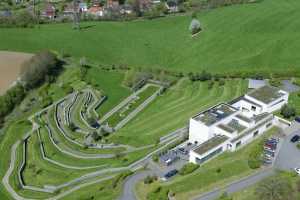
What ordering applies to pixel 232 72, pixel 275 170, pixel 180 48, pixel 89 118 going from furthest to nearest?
1. pixel 180 48
2. pixel 232 72
3. pixel 89 118
4. pixel 275 170

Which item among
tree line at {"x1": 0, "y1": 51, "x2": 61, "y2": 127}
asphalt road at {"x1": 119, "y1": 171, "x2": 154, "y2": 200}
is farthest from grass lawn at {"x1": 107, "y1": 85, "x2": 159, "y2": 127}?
tree line at {"x1": 0, "y1": 51, "x2": 61, "y2": 127}

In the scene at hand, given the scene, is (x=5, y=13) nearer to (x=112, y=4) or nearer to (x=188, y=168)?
(x=112, y=4)

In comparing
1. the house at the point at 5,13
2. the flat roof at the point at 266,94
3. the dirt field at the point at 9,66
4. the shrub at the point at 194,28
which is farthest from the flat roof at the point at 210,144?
the house at the point at 5,13

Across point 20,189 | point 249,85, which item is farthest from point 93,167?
point 249,85

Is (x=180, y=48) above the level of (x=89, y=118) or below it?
above

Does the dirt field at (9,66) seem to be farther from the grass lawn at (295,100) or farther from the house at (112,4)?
the grass lawn at (295,100)

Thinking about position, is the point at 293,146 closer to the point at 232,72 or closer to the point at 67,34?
the point at 232,72
